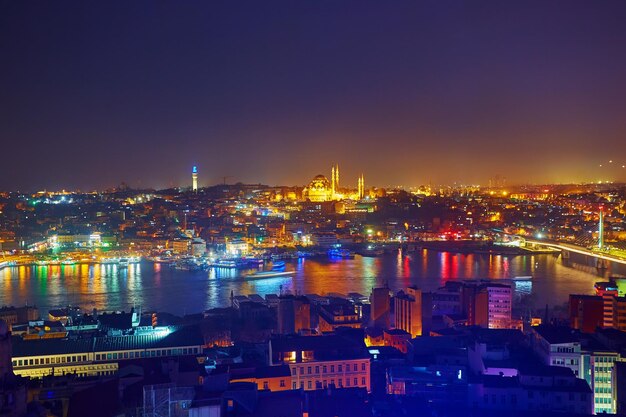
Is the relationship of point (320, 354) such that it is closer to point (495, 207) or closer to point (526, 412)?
point (526, 412)

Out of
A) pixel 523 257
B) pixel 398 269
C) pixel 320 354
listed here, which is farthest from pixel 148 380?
pixel 523 257

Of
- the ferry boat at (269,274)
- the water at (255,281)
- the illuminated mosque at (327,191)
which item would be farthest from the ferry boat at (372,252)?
the illuminated mosque at (327,191)

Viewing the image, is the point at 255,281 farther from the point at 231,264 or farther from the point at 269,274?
the point at 231,264

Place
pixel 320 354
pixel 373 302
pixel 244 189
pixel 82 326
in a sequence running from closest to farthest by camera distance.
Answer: pixel 320 354
pixel 82 326
pixel 373 302
pixel 244 189

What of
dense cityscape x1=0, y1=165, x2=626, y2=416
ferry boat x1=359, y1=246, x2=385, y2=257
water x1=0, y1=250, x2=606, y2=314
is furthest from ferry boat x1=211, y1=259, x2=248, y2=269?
ferry boat x1=359, y1=246, x2=385, y2=257

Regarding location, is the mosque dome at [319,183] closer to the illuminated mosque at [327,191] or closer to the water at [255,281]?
the illuminated mosque at [327,191]

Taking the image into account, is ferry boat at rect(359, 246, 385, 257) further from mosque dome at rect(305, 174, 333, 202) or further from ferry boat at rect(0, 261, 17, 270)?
mosque dome at rect(305, 174, 333, 202)

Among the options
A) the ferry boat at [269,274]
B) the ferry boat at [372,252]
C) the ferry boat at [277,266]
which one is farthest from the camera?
the ferry boat at [372,252]
